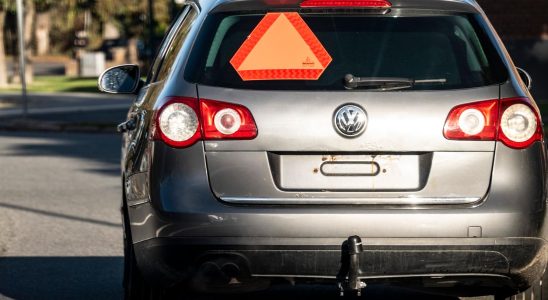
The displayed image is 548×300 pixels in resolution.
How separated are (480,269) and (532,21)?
76.9 feet

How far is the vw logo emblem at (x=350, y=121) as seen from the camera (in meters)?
5.62

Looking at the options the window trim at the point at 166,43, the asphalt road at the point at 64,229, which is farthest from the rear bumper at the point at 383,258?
the asphalt road at the point at 64,229

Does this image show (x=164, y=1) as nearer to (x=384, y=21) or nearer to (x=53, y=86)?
(x=53, y=86)

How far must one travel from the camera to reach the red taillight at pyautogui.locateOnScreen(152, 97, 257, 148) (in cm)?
566

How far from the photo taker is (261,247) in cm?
560

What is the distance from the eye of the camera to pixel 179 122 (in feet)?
18.9

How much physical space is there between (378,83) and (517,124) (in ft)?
1.94

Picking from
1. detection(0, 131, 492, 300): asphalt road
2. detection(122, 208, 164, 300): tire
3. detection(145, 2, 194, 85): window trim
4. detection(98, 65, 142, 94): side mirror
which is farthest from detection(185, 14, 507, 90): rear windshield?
detection(0, 131, 492, 300): asphalt road

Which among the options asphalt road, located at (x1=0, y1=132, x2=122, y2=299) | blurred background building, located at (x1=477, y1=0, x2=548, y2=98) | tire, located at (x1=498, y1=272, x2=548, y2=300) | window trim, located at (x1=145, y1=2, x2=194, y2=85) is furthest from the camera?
blurred background building, located at (x1=477, y1=0, x2=548, y2=98)

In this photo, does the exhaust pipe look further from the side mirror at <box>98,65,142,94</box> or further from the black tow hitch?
the side mirror at <box>98,65,142,94</box>

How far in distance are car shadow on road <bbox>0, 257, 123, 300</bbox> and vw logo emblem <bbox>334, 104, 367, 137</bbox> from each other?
2.63 m

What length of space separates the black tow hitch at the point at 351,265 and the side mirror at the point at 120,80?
2258 millimetres

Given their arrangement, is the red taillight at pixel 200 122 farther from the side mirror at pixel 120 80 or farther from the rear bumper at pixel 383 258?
the side mirror at pixel 120 80

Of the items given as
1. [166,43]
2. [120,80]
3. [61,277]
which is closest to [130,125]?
[166,43]
